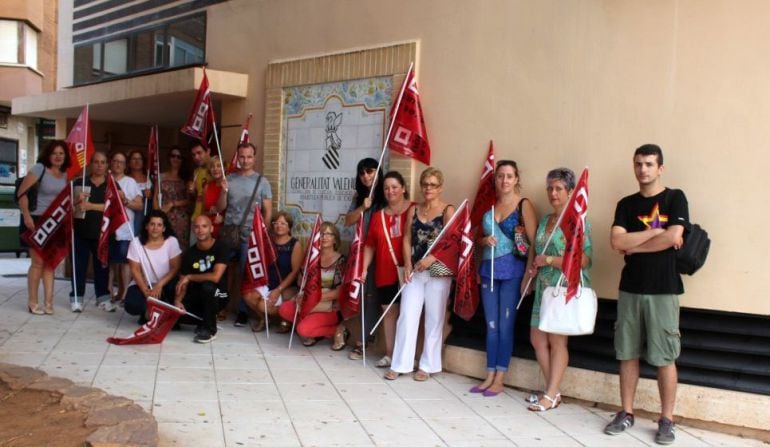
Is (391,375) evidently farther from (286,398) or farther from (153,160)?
(153,160)

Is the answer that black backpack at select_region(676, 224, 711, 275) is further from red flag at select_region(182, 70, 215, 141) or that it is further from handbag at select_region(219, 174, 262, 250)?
red flag at select_region(182, 70, 215, 141)

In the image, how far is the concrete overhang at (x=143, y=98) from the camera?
8.22 metres

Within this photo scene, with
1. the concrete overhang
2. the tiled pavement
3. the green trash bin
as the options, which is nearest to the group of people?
the tiled pavement

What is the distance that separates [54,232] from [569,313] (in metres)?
5.54

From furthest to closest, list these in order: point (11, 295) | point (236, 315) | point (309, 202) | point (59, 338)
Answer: point (11, 295), point (236, 315), point (309, 202), point (59, 338)

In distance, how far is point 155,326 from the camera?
22.0 ft

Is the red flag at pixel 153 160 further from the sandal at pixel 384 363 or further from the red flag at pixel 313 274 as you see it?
the sandal at pixel 384 363

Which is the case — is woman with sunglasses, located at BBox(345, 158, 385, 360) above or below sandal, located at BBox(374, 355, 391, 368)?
above

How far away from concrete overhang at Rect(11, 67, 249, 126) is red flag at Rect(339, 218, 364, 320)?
9.14 ft

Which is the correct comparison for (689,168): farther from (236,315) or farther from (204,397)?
(236,315)

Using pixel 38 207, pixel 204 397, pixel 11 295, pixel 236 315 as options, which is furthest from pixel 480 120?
pixel 11 295

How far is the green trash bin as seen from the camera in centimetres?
1495

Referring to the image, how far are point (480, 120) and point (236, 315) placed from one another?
12.7 feet

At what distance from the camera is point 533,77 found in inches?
232
